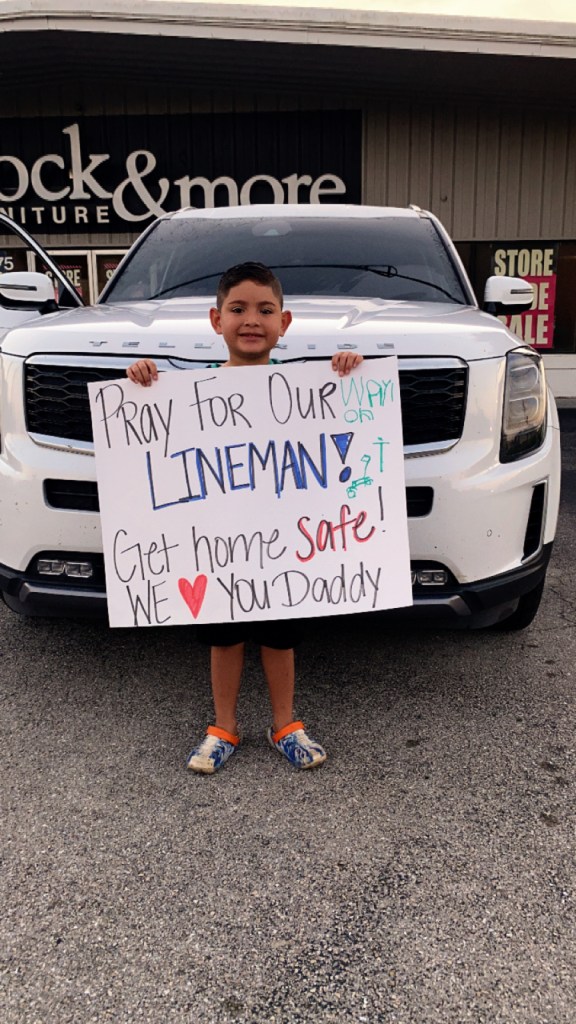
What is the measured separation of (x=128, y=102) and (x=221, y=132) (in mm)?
1396

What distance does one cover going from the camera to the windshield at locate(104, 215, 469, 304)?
11.4 feet

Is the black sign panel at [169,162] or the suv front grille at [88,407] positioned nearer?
the suv front grille at [88,407]

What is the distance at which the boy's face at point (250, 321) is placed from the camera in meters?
2.18

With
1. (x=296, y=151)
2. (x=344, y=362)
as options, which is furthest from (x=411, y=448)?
(x=296, y=151)

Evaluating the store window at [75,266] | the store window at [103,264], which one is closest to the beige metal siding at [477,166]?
the store window at [103,264]

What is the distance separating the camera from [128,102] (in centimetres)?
1174

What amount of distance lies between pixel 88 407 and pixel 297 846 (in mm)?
1372

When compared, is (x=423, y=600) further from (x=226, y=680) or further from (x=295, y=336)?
(x=295, y=336)

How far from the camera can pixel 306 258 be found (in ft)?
12.0

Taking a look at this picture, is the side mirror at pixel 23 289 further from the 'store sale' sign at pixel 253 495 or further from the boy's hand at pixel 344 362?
the boy's hand at pixel 344 362

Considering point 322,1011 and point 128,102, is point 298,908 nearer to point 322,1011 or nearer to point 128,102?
point 322,1011

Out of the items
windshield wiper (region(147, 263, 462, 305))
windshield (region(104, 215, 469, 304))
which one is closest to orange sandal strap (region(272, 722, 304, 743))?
windshield (region(104, 215, 469, 304))

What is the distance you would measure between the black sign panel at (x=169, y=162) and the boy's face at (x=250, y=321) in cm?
1038

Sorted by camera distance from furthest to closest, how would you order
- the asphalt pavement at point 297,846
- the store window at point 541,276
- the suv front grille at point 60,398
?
1. the store window at point 541,276
2. the suv front grille at point 60,398
3. the asphalt pavement at point 297,846
